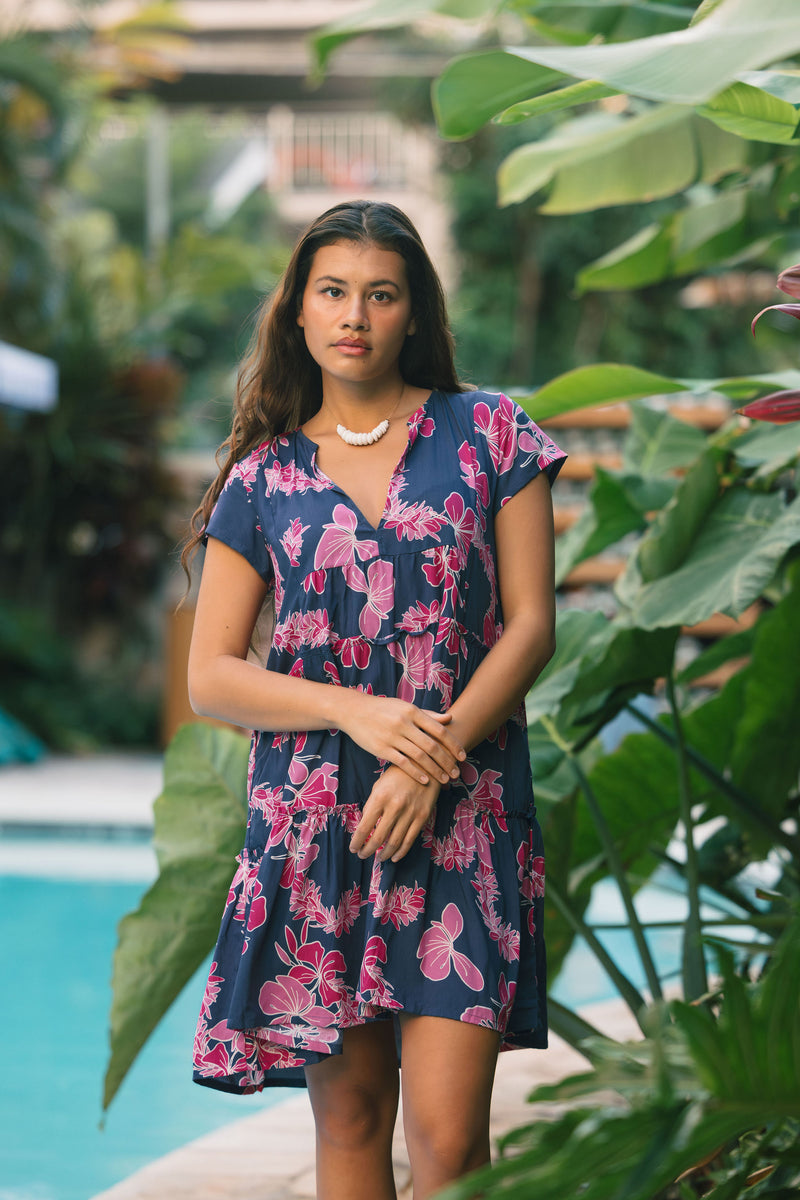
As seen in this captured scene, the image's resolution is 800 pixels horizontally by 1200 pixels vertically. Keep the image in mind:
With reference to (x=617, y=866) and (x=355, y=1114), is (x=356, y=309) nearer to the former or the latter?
(x=355, y=1114)

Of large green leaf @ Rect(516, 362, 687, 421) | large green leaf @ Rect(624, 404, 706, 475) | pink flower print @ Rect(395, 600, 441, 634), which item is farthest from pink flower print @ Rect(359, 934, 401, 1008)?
large green leaf @ Rect(624, 404, 706, 475)

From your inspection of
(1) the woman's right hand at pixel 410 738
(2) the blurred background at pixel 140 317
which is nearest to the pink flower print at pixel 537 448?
(1) the woman's right hand at pixel 410 738

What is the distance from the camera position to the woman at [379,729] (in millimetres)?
1397

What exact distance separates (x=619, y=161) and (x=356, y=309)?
1.49 metres

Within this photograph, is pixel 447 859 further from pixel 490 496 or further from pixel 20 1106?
pixel 20 1106

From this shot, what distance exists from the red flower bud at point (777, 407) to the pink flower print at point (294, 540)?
0.51 meters

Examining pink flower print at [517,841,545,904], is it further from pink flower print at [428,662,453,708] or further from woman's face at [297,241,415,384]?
woman's face at [297,241,415,384]

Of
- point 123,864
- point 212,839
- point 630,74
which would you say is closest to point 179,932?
point 212,839

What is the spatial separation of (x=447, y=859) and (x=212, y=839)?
768 millimetres

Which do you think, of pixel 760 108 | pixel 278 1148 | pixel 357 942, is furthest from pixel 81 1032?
pixel 760 108

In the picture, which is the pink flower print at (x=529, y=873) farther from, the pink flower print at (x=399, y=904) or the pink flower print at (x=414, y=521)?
the pink flower print at (x=414, y=521)

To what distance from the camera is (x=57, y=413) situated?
11188mm

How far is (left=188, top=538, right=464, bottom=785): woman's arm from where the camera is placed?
1.38 m

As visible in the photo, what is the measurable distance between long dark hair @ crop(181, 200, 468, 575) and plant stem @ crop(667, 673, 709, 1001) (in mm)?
643
